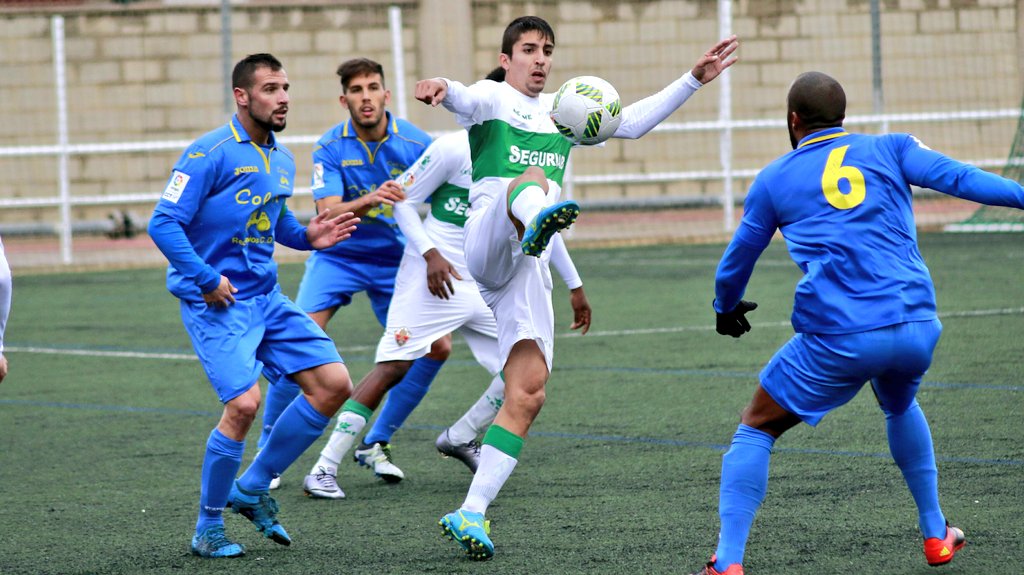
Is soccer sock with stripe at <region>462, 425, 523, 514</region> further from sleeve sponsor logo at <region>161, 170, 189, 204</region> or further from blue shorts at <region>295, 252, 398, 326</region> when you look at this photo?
blue shorts at <region>295, 252, 398, 326</region>

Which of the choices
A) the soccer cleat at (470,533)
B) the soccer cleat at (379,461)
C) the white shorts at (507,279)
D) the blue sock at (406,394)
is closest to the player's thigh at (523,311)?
the white shorts at (507,279)

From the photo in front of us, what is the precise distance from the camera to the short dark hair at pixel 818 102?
454 cm

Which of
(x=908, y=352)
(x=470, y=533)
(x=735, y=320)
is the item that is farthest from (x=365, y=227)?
(x=908, y=352)

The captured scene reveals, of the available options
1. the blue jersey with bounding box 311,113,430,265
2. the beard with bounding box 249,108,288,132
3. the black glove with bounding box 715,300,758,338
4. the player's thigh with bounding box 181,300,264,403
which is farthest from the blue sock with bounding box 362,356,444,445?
the black glove with bounding box 715,300,758,338

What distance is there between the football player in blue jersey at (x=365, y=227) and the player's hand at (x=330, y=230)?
3.17 feet

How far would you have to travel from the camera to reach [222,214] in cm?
544

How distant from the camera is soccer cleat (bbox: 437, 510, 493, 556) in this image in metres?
4.90

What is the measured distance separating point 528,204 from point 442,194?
6.10 ft

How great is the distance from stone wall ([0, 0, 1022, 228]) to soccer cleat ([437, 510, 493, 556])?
54.1 ft

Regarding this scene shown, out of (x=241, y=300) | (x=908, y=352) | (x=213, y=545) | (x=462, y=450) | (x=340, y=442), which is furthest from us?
(x=462, y=450)

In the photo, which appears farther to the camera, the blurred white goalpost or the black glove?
the blurred white goalpost

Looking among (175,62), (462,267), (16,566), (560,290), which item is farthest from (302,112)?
(16,566)

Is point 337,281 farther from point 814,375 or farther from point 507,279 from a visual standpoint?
point 814,375

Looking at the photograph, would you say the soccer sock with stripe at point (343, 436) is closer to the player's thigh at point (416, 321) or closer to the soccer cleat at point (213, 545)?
the player's thigh at point (416, 321)
